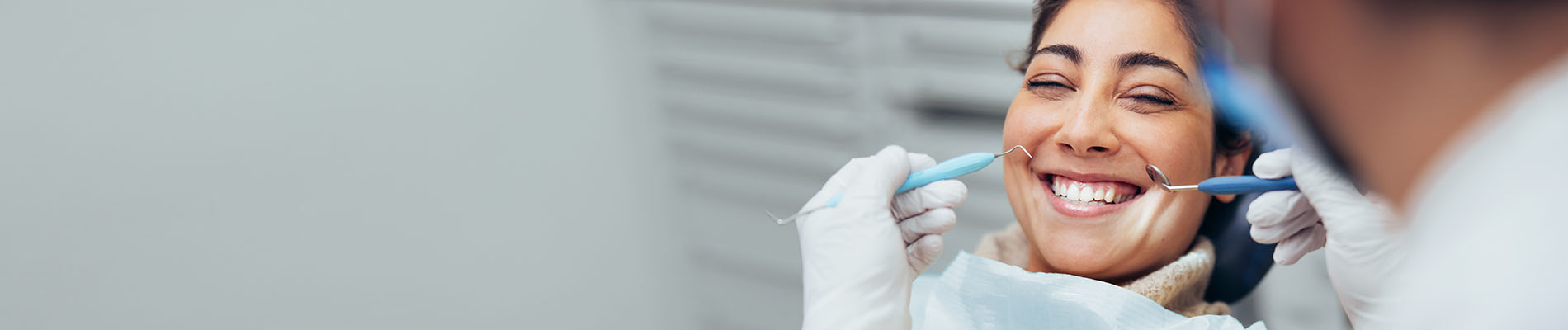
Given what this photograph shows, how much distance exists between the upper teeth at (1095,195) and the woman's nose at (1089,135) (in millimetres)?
47

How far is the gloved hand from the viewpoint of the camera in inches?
43.4

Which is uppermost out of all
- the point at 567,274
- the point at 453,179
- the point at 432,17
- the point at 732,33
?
the point at 432,17

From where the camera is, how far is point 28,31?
1.46m

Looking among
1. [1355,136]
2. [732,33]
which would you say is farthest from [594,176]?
[1355,136]

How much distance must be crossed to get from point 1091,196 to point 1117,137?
0.08 m

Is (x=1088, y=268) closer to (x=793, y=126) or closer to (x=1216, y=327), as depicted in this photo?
(x=1216, y=327)

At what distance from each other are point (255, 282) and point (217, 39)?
1.42 feet

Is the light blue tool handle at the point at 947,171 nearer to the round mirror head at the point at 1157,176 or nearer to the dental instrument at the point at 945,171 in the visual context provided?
the dental instrument at the point at 945,171

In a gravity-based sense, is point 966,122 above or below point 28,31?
below

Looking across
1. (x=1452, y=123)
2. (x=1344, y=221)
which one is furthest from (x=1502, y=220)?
(x=1344, y=221)

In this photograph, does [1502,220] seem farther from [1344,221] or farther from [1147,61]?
[1147,61]

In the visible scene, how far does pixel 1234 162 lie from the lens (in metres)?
1.25

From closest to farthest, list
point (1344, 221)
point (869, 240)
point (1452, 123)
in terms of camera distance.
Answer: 1. point (1452, 123)
2. point (1344, 221)
3. point (869, 240)

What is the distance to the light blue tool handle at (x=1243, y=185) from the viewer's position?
1047 millimetres
